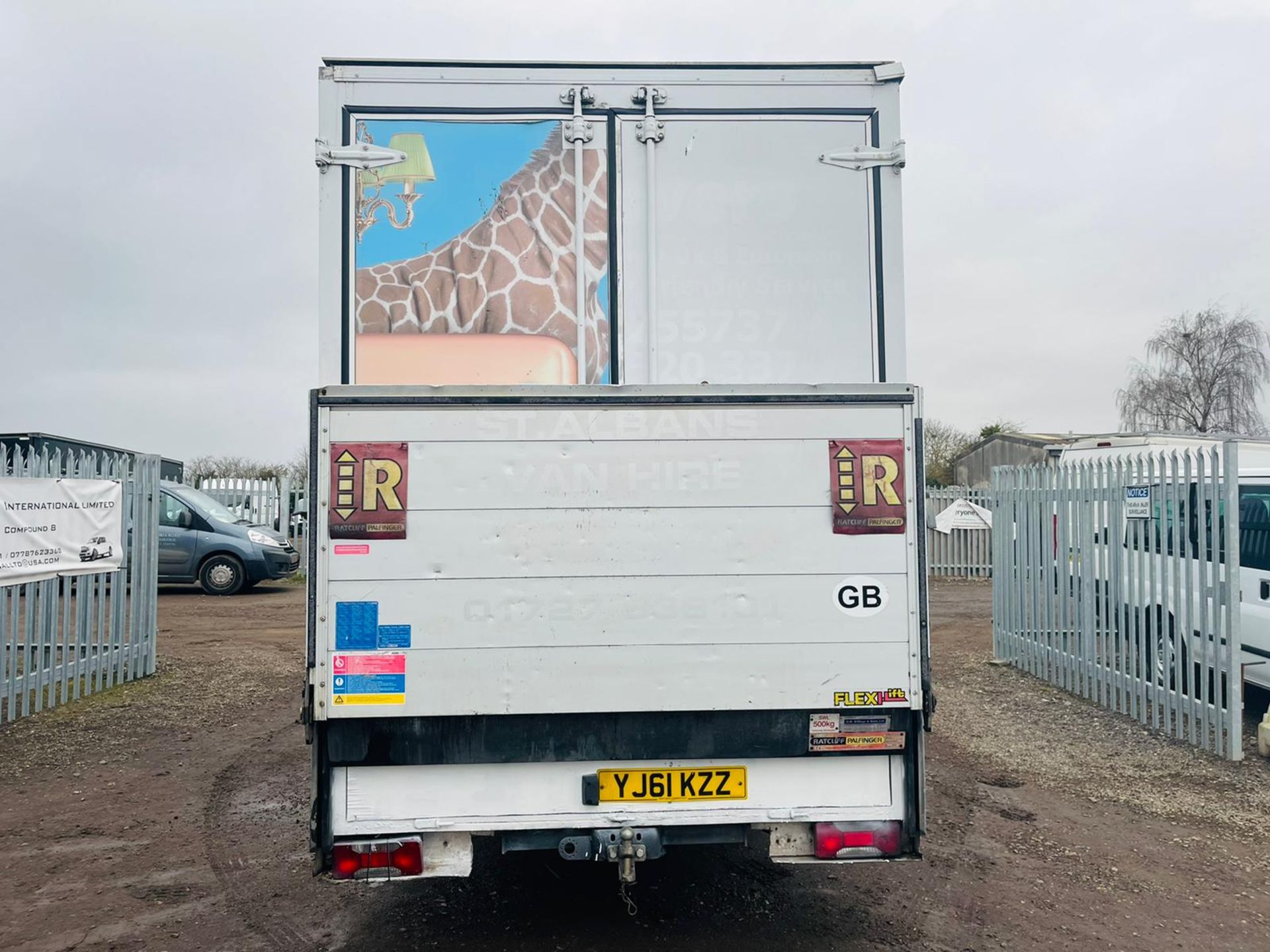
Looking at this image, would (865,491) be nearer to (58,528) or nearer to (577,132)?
(577,132)

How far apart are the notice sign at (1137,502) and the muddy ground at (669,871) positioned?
1699 millimetres

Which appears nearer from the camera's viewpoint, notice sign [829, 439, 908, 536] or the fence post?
notice sign [829, 439, 908, 536]

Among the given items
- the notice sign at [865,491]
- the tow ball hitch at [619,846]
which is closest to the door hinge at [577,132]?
the notice sign at [865,491]

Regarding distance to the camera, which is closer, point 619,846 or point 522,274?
point 619,846

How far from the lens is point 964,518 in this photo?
2016 cm

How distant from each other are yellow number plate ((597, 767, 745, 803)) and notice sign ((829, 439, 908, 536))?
0.99 meters

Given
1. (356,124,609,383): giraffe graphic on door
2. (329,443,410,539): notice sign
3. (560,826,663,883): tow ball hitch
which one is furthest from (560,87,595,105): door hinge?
(560,826,663,883): tow ball hitch

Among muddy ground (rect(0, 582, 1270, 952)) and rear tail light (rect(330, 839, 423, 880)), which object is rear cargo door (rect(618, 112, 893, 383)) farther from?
muddy ground (rect(0, 582, 1270, 952))

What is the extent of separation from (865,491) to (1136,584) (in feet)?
17.4

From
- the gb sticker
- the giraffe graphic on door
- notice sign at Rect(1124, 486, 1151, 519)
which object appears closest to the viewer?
the gb sticker

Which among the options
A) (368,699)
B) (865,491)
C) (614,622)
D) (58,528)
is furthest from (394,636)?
(58,528)

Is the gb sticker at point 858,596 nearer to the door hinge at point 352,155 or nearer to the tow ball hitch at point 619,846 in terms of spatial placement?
the tow ball hitch at point 619,846

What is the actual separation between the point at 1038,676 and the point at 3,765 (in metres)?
8.91

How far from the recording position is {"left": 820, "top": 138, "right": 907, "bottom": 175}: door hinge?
14.1 feet
